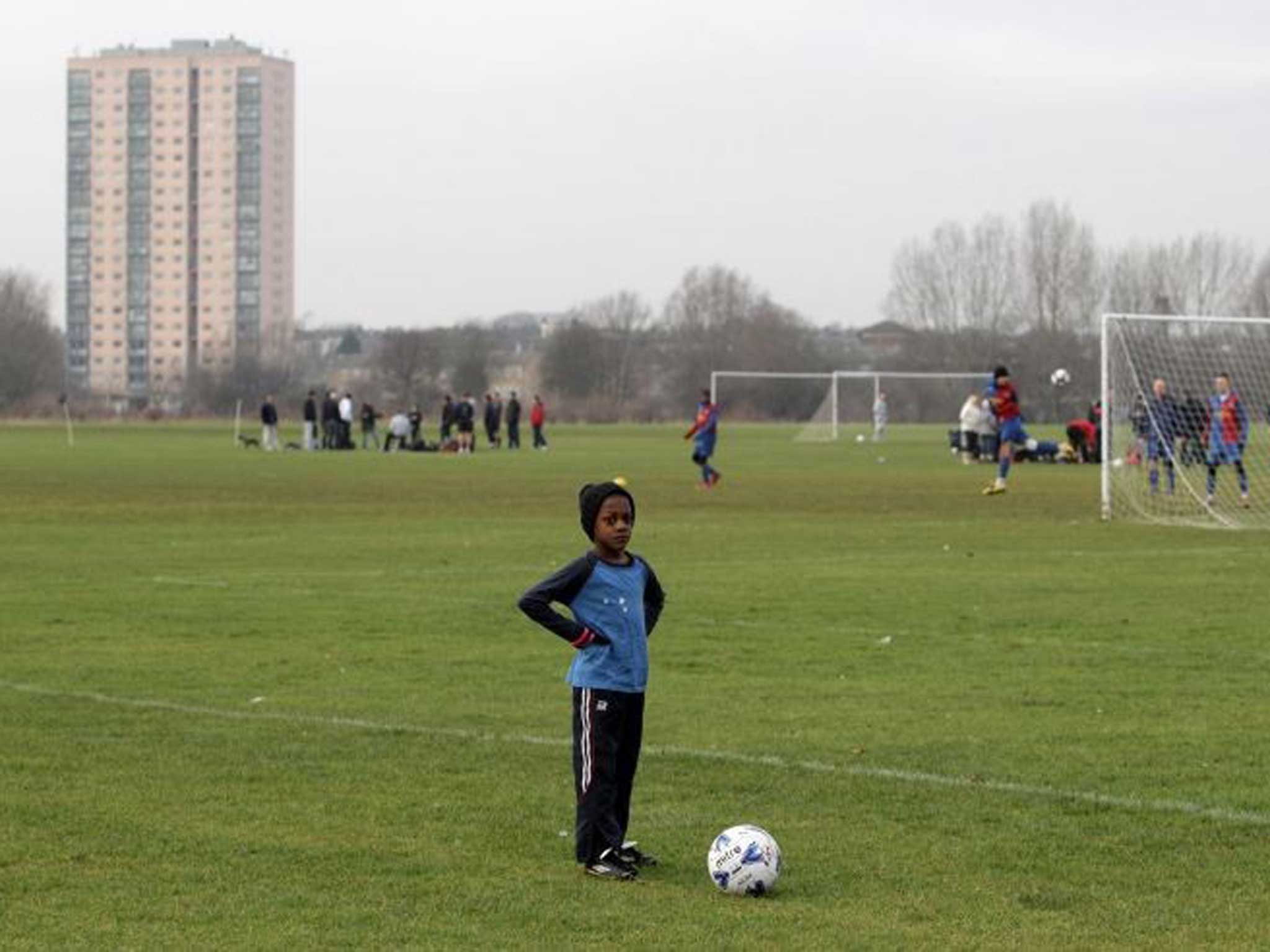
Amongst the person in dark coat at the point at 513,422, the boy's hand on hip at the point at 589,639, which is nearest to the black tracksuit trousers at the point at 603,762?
the boy's hand on hip at the point at 589,639

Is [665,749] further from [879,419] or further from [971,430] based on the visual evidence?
[879,419]

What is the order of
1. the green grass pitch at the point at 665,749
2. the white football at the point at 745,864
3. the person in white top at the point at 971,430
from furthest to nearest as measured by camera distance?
the person in white top at the point at 971,430 → the white football at the point at 745,864 → the green grass pitch at the point at 665,749

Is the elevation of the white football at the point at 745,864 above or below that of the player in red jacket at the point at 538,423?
below

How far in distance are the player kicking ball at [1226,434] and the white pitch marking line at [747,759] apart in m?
24.4

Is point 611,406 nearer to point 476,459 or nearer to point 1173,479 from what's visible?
point 476,459

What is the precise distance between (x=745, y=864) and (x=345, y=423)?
66055mm

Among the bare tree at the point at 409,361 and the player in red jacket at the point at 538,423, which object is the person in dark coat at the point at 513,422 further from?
the bare tree at the point at 409,361

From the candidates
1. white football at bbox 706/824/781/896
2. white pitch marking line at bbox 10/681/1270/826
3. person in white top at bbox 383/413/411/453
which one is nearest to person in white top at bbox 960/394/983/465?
person in white top at bbox 383/413/411/453

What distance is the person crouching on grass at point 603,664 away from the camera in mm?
9156

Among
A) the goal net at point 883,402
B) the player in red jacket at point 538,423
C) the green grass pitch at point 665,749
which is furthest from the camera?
the goal net at point 883,402

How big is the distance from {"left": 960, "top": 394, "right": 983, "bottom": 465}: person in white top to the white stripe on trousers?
50.7 meters

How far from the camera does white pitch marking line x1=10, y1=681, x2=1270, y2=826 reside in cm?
1039

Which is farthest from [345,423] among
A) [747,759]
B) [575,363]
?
[575,363]

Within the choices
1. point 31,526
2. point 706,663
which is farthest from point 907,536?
point 706,663
